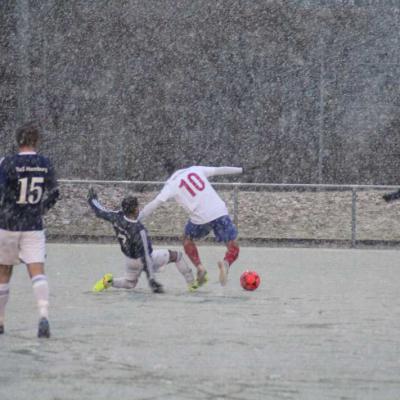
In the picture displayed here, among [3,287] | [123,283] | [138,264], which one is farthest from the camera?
[123,283]

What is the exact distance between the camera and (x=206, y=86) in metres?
32.2

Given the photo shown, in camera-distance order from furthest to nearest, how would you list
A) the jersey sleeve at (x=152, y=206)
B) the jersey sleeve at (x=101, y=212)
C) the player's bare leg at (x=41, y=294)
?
the jersey sleeve at (x=101, y=212) → the jersey sleeve at (x=152, y=206) → the player's bare leg at (x=41, y=294)

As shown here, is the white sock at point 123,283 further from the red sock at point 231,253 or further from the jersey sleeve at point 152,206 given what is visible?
the red sock at point 231,253

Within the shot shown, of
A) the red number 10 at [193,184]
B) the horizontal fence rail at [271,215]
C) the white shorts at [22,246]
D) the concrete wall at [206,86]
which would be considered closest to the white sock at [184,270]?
the red number 10 at [193,184]

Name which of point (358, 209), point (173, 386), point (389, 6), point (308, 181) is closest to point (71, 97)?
point (308, 181)

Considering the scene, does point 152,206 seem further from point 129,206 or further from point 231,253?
point 231,253

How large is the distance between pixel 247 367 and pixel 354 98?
84.8ft

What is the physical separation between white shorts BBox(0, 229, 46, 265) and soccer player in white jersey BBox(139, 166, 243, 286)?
12.4ft

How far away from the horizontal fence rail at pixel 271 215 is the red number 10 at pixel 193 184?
960 cm

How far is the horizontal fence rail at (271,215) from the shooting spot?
22.8 meters

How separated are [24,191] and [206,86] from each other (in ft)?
77.0

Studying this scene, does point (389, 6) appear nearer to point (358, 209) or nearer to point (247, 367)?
point (358, 209)

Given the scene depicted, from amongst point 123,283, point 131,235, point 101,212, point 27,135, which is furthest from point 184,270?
point 27,135

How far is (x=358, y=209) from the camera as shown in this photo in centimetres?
2339
